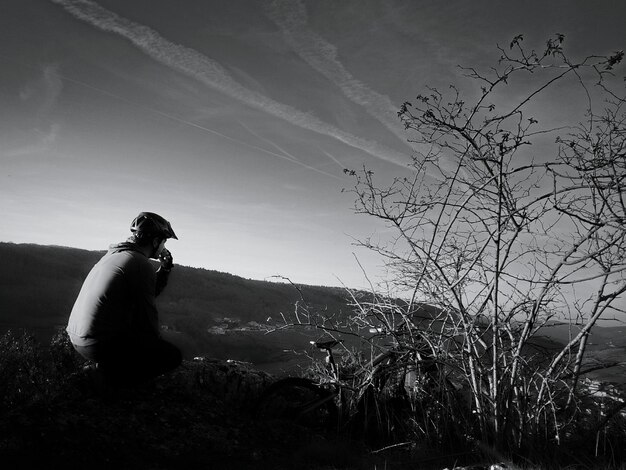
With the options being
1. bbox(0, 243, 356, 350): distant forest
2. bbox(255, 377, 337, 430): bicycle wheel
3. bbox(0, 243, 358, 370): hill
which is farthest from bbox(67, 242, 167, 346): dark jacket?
bbox(0, 243, 356, 350): distant forest

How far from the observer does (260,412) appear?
13.3ft

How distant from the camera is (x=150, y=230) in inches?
137

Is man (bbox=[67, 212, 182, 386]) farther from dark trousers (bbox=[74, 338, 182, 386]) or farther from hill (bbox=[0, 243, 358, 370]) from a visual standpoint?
hill (bbox=[0, 243, 358, 370])

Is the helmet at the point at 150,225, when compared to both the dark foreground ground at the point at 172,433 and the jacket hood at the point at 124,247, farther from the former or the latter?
the dark foreground ground at the point at 172,433

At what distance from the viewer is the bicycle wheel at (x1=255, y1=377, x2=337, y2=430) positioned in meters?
4.12

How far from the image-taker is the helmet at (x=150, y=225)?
3453 mm

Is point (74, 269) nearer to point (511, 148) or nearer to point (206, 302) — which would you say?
point (206, 302)

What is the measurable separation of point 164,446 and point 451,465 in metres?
2.31

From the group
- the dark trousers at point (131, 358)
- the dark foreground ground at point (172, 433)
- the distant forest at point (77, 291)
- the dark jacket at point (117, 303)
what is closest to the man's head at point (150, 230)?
the dark jacket at point (117, 303)

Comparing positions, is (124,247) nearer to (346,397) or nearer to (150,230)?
(150,230)

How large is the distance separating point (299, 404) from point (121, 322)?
228 cm

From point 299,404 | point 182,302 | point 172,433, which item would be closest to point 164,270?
point 172,433

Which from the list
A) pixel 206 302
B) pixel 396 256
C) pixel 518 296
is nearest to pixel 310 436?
Answer: pixel 396 256

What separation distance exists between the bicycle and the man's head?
1984 mm
